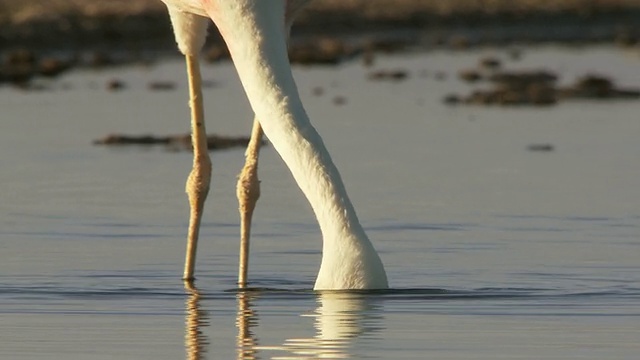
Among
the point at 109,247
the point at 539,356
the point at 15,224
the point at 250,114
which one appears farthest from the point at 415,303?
the point at 250,114

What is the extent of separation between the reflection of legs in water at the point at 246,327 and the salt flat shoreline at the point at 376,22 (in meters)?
23.5

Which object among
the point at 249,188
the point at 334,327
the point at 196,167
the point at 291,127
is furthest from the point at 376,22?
the point at 334,327

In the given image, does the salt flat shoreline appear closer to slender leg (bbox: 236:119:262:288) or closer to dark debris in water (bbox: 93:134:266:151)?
dark debris in water (bbox: 93:134:266:151)

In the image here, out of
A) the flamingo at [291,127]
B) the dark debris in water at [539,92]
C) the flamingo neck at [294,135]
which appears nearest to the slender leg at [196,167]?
the flamingo at [291,127]

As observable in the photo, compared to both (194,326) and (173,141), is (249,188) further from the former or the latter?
(173,141)

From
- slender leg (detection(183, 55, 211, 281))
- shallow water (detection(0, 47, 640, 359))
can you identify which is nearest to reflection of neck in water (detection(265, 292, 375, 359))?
shallow water (detection(0, 47, 640, 359))

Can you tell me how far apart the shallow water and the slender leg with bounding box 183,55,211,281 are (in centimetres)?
18

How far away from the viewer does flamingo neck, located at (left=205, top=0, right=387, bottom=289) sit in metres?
10.4

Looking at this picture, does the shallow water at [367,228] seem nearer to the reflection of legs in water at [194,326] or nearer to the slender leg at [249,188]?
the reflection of legs in water at [194,326]

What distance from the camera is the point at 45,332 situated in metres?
10.1

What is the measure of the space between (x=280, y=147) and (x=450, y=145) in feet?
33.8

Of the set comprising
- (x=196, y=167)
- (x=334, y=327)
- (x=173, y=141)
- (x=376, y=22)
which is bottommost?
(x=334, y=327)

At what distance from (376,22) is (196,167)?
98.4 ft

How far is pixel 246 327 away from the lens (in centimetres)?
1023
